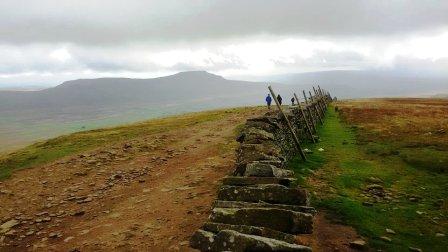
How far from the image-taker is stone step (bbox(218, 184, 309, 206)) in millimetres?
10094

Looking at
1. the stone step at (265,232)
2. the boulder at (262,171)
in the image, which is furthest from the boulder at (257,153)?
the stone step at (265,232)

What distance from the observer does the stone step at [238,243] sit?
7672 mm

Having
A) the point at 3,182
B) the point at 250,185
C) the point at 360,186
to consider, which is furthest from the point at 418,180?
the point at 3,182

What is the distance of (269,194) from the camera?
404 inches

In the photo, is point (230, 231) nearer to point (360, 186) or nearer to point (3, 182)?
point (360, 186)

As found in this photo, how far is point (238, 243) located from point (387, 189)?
431 inches

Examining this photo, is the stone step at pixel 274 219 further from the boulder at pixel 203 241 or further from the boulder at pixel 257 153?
the boulder at pixel 257 153

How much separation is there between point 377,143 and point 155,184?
656 inches

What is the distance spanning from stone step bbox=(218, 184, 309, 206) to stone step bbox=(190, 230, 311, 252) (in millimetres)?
2069

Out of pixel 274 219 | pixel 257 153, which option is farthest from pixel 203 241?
pixel 257 153

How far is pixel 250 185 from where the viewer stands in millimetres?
11148

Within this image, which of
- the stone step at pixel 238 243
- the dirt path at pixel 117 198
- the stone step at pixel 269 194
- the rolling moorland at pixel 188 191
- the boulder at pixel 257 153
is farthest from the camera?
the boulder at pixel 257 153

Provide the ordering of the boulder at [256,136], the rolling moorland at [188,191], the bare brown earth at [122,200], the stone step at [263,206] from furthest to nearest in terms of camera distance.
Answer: the boulder at [256,136]
the rolling moorland at [188,191]
the bare brown earth at [122,200]
the stone step at [263,206]

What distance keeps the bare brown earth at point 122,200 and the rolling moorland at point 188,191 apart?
5 cm
